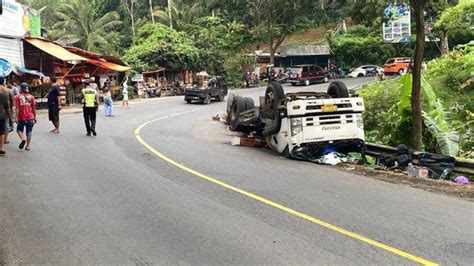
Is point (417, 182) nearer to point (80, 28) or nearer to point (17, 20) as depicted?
point (17, 20)

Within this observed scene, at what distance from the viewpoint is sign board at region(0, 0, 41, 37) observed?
27494mm

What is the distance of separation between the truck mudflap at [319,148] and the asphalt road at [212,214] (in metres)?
0.51

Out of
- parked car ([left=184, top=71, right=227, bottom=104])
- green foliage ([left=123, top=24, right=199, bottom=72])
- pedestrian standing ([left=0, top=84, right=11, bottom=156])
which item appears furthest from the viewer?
green foliage ([left=123, top=24, right=199, bottom=72])

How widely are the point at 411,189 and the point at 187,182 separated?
394 centimetres

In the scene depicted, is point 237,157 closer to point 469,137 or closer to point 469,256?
point 469,137

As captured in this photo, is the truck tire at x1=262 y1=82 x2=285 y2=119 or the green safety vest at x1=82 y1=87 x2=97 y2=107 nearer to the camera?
the truck tire at x1=262 y1=82 x2=285 y2=119

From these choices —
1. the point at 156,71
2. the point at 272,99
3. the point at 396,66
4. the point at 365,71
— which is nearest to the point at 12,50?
the point at 156,71

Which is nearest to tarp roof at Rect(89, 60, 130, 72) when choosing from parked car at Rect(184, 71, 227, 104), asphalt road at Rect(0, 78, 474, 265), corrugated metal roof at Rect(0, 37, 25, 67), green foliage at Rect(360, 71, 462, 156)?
corrugated metal roof at Rect(0, 37, 25, 67)

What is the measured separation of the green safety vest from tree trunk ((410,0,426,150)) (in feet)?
30.9

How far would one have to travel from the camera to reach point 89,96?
634 inches

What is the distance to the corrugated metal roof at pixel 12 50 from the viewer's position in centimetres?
2772

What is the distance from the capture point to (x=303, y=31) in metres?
57.6

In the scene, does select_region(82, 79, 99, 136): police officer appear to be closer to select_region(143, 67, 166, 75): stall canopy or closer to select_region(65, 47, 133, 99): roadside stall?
select_region(65, 47, 133, 99): roadside stall

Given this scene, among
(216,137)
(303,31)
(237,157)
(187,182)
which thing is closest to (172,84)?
(303,31)
